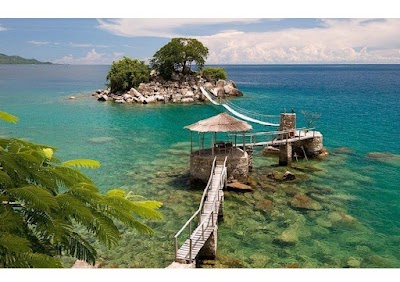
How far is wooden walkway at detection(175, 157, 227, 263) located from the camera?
28.5ft

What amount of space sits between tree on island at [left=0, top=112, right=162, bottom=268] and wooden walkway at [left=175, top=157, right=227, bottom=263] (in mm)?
4178

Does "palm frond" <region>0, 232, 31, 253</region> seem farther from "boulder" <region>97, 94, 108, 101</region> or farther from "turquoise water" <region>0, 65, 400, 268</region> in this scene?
"boulder" <region>97, 94, 108, 101</region>

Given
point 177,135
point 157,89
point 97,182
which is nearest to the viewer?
point 97,182

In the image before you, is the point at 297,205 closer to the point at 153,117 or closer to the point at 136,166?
the point at 136,166

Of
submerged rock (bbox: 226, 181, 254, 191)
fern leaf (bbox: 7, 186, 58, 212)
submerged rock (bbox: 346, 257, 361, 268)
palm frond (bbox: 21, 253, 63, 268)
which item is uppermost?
fern leaf (bbox: 7, 186, 58, 212)

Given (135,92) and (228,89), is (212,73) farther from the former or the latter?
(135,92)

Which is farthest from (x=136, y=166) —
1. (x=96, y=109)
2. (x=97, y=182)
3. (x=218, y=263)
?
(x=96, y=109)

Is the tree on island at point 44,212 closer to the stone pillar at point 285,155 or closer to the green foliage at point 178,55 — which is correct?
the stone pillar at point 285,155

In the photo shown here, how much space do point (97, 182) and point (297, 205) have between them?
25.7 feet

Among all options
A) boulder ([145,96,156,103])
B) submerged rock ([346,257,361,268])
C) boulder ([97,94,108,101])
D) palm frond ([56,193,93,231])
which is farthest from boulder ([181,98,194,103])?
palm frond ([56,193,93,231])

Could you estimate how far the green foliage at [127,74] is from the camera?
4322cm

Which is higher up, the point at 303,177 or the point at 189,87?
the point at 189,87

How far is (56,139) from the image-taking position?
2403cm
